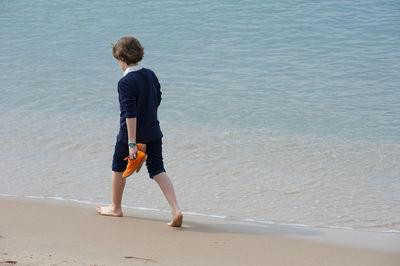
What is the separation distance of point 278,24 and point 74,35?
430cm

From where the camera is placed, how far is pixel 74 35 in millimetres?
12125

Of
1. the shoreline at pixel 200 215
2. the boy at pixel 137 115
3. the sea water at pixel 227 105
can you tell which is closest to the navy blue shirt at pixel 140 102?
the boy at pixel 137 115

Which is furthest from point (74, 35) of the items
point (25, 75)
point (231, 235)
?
point (231, 235)

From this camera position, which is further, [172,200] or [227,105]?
[227,105]

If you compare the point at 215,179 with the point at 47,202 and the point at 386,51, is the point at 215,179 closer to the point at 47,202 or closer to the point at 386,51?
the point at 47,202

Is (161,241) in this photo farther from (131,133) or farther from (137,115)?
(137,115)

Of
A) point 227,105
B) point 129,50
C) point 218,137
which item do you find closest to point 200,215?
point 129,50

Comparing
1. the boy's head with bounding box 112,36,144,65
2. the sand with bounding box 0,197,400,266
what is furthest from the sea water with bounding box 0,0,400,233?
the boy's head with bounding box 112,36,144,65

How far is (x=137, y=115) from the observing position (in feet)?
12.6

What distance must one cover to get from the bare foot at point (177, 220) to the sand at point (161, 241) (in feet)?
0.15

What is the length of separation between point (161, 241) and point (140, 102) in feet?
3.01

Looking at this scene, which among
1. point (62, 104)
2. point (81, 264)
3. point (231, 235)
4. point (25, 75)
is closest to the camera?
point (81, 264)

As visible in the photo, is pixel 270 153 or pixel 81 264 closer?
pixel 81 264

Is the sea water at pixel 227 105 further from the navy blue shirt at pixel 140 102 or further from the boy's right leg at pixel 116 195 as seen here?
the navy blue shirt at pixel 140 102
